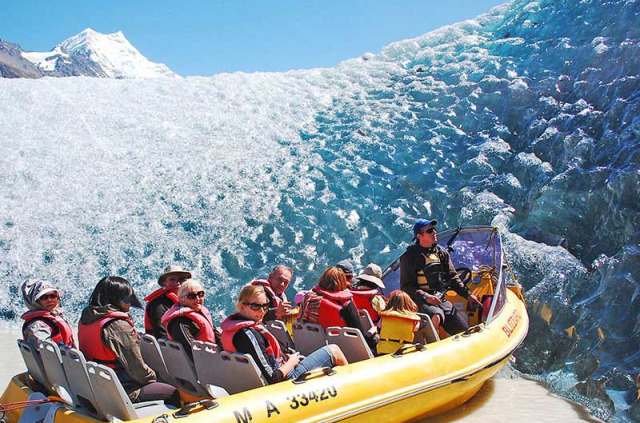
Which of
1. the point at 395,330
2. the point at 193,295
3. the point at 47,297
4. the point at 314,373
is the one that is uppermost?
the point at 47,297

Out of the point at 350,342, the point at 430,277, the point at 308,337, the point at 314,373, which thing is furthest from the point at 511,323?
the point at 314,373

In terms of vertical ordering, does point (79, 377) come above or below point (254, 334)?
above

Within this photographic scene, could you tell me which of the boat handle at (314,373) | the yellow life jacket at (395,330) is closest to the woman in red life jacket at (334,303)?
the yellow life jacket at (395,330)

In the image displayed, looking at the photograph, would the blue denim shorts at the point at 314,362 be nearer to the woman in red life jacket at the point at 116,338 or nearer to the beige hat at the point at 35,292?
the woman in red life jacket at the point at 116,338

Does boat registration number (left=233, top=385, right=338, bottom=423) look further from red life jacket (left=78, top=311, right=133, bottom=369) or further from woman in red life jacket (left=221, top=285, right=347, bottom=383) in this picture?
red life jacket (left=78, top=311, right=133, bottom=369)

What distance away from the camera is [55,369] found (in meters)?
4.45

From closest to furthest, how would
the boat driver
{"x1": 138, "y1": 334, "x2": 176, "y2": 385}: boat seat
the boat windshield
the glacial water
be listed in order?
1. {"x1": 138, "y1": 334, "x2": 176, "y2": 385}: boat seat
2. the boat driver
3. the boat windshield
4. the glacial water

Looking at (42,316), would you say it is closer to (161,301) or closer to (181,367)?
→ (161,301)

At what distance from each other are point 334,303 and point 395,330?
647 millimetres

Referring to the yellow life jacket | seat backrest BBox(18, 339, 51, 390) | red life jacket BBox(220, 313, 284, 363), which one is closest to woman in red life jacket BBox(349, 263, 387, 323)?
the yellow life jacket

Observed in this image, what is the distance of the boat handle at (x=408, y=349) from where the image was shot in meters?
5.38

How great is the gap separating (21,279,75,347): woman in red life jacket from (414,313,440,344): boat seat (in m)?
3.32

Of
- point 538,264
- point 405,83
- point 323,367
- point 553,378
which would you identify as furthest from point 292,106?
point 323,367

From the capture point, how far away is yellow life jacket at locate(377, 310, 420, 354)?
219 inches
